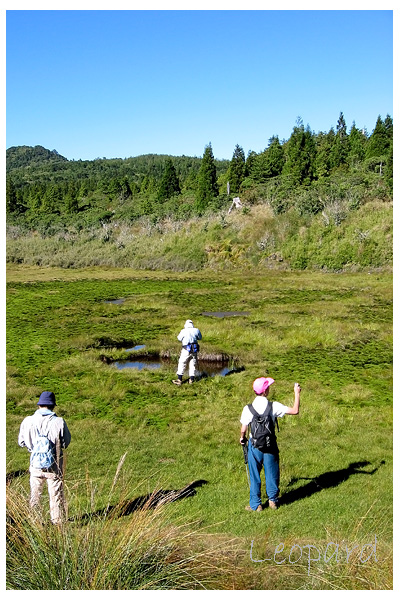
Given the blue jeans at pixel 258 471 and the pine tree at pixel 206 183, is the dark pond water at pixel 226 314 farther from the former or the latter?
the pine tree at pixel 206 183

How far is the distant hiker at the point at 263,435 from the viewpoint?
23.0ft

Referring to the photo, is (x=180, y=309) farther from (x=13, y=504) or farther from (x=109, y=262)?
(x=109, y=262)

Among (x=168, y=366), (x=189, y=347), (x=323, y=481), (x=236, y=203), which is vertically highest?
(x=236, y=203)

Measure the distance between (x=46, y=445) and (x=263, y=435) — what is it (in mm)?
2662

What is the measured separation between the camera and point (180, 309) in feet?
85.8

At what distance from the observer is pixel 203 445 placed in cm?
1027

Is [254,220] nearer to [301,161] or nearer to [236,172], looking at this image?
[301,161]

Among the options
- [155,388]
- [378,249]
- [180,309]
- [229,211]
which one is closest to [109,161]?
[229,211]

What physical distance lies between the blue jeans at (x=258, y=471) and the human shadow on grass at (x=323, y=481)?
17.4 inches

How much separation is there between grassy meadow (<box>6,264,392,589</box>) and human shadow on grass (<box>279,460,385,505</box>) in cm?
3

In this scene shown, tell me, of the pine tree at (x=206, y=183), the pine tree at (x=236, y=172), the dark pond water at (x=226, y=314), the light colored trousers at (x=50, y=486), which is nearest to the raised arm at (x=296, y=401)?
the light colored trousers at (x=50, y=486)

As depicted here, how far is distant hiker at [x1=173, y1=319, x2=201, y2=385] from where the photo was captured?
14.0m

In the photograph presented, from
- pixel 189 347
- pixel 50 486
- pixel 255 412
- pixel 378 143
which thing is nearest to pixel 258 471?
pixel 255 412

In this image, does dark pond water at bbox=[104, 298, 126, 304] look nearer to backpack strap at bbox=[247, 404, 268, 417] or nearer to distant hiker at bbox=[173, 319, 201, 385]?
distant hiker at bbox=[173, 319, 201, 385]
